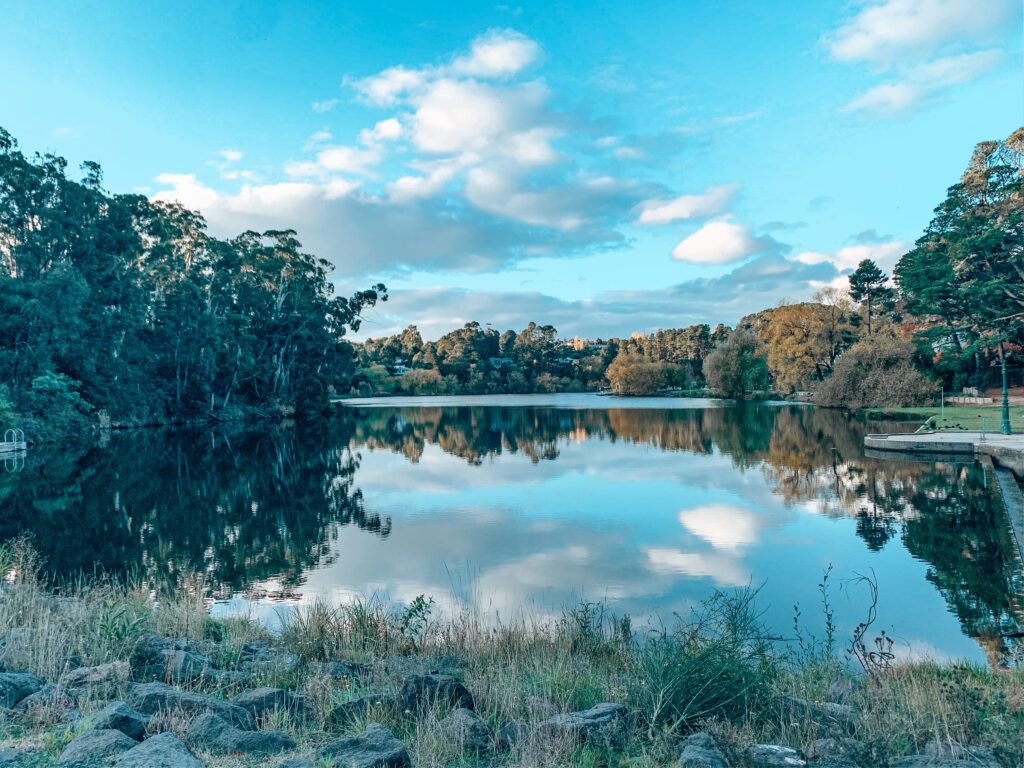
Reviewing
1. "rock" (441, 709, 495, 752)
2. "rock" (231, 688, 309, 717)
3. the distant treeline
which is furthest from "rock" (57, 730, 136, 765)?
the distant treeline

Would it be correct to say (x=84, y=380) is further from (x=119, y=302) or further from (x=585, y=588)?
(x=585, y=588)

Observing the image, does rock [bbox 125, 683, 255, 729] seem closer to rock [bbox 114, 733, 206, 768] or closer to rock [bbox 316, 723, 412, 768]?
rock [bbox 114, 733, 206, 768]

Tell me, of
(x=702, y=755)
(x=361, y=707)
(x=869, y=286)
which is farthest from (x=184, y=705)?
(x=869, y=286)

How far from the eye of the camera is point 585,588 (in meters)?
10.2

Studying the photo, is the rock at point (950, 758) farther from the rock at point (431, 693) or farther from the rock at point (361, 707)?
the rock at point (361, 707)

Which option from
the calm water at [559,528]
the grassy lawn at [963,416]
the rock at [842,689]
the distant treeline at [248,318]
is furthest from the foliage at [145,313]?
the grassy lawn at [963,416]

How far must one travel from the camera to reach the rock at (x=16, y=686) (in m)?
4.49

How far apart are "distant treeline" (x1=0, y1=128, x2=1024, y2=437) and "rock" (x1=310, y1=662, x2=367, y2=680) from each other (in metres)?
31.8

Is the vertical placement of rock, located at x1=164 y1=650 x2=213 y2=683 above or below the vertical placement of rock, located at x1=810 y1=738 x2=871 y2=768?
below

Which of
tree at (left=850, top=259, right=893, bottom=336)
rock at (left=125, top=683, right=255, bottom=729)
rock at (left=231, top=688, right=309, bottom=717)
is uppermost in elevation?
tree at (left=850, top=259, right=893, bottom=336)

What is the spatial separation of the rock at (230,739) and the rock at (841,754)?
310cm

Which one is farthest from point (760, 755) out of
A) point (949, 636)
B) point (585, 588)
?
point (585, 588)

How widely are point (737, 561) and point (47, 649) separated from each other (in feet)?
A: 32.7

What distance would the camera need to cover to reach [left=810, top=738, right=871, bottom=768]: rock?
3652 mm
